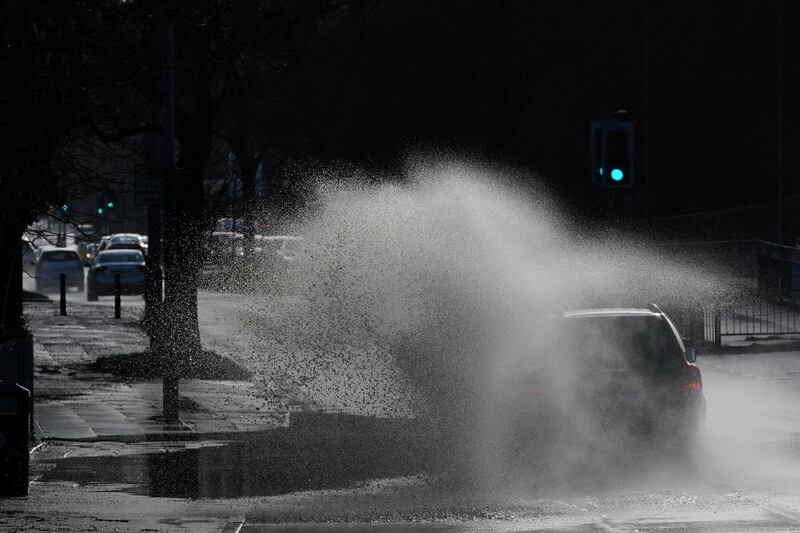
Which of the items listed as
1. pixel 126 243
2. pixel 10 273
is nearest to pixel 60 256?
pixel 126 243

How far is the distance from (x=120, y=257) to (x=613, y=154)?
27.6m

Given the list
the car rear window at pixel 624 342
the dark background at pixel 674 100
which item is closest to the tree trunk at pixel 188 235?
the car rear window at pixel 624 342

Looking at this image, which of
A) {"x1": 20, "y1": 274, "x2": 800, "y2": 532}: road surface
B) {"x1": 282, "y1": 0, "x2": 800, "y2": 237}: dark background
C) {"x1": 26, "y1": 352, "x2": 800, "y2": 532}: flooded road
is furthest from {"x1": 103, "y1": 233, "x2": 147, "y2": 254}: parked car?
{"x1": 26, "y1": 352, "x2": 800, "y2": 532}: flooded road

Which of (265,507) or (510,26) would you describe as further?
(510,26)

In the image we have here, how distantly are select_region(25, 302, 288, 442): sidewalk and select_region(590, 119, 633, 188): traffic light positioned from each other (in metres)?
6.15

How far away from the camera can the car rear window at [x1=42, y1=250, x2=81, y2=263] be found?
169 feet

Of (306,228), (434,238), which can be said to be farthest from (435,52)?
(434,238)

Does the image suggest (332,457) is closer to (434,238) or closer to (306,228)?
(434,238)

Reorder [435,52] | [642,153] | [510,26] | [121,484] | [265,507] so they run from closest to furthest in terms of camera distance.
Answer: [265,507], [121,484], [510,26], [435,52], [642,153]

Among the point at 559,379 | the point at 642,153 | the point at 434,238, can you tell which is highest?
the point at 642,153

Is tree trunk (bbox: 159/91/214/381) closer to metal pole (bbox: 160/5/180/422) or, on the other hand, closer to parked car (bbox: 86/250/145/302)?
→ metal pole (bbox: 160/5/180/422)

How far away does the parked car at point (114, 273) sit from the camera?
152ft

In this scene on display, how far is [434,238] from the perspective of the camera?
20.7 metres

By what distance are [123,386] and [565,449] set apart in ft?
29.4
